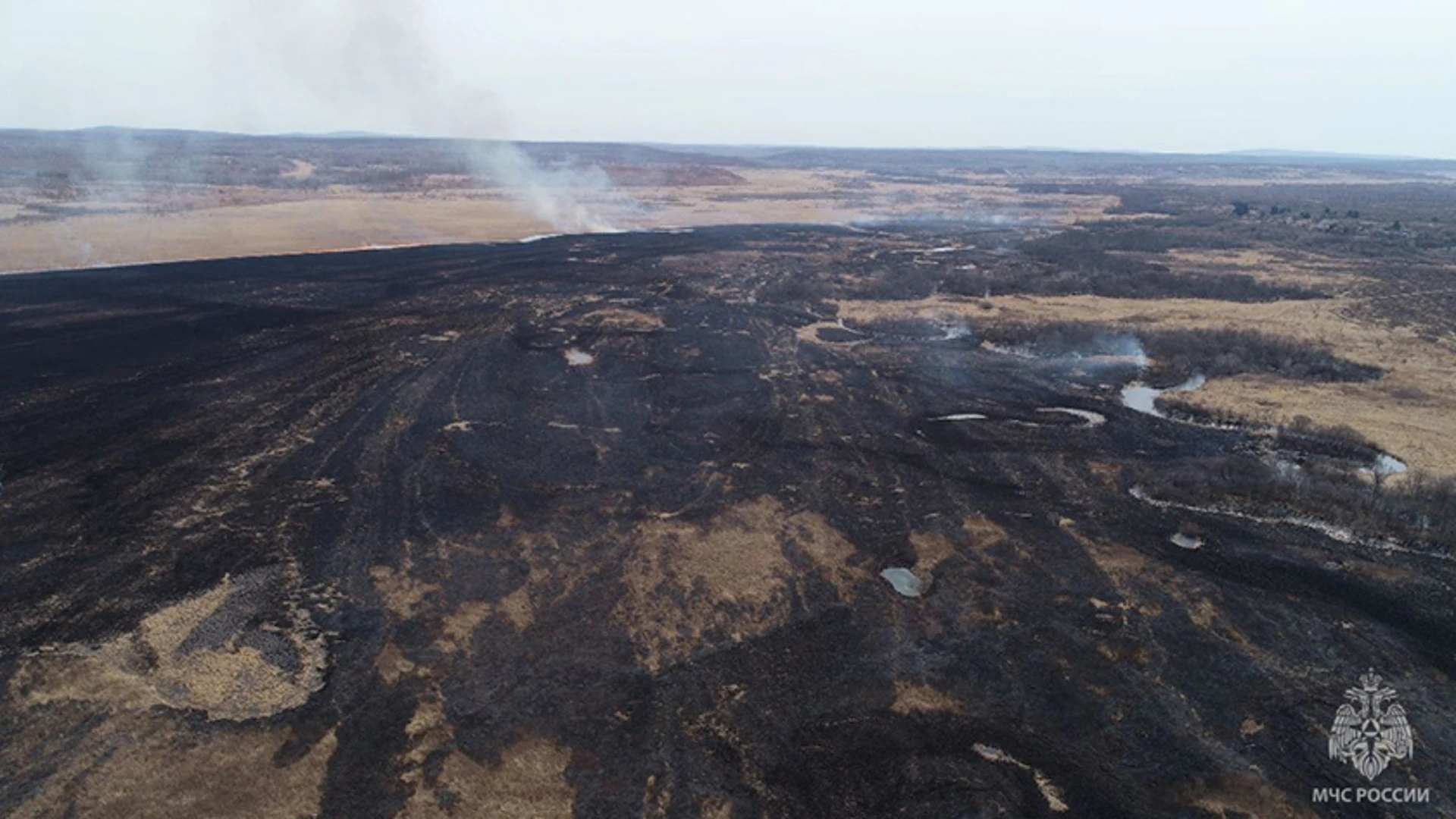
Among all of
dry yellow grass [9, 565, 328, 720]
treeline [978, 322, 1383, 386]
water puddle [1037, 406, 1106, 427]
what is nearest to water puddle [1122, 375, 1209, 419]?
treeline [978, 322, 1383, 386]

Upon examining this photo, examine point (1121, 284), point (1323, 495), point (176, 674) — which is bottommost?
point (176, 674)

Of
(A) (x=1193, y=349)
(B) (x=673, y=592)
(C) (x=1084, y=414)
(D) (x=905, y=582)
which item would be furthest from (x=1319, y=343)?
(B) (x=673, y=592)

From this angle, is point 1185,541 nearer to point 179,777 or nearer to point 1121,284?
point 179,777

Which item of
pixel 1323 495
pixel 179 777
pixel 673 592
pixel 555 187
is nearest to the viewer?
pixel 179 777

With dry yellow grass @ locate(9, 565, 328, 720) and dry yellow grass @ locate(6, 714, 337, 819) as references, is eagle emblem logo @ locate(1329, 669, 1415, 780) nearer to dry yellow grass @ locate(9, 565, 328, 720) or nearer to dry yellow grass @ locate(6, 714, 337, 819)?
dry yellow grass @ locate(6, 714, 337, 819)

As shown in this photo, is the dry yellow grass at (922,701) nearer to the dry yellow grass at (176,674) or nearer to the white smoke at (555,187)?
the dry yellow grass at (176,674)

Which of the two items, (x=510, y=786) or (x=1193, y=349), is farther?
(x=1193, y=349)

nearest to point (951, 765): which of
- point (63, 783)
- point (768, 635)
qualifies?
point (768, 635)
